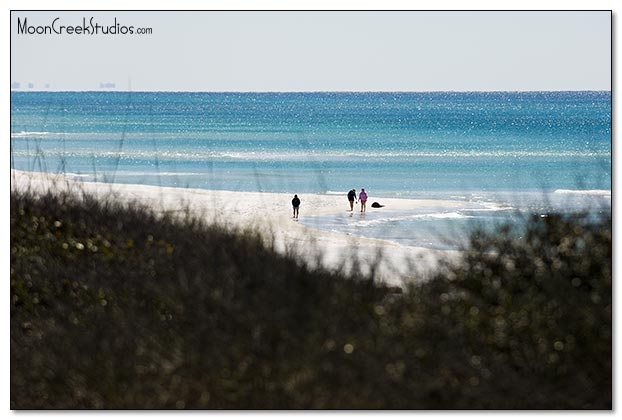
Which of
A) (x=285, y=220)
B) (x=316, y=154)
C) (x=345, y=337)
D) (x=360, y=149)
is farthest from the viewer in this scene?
(x=316, y=154)

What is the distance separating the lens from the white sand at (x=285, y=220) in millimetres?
5617

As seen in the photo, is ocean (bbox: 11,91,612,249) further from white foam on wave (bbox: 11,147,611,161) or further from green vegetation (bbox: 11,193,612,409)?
green vegetation (bbox: 11,193,612,409)

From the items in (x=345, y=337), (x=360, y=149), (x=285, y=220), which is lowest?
(x=345, y=337)


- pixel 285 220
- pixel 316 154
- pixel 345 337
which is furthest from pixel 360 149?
pixel 345 337

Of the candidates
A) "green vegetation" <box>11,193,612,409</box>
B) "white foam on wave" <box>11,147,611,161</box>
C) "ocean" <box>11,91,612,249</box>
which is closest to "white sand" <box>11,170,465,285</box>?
"ocean" <box>11,91,612,249</box>

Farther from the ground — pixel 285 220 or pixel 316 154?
pixel 316 154

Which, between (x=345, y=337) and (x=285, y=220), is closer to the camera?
(x=345, y=337)

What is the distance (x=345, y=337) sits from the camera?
14.6ft

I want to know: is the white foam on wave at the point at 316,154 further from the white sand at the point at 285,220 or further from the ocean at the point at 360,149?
the white sand at the point at 285,220

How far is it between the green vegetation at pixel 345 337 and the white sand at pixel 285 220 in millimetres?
379

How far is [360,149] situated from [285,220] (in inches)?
371

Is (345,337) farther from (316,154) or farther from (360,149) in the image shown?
(316,154)

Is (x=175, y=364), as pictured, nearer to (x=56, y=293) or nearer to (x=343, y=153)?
(x=56, y=293)

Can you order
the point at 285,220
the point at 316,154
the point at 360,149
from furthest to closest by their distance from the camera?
the point at 316,154, the point at 360,149, the point at 285,220
